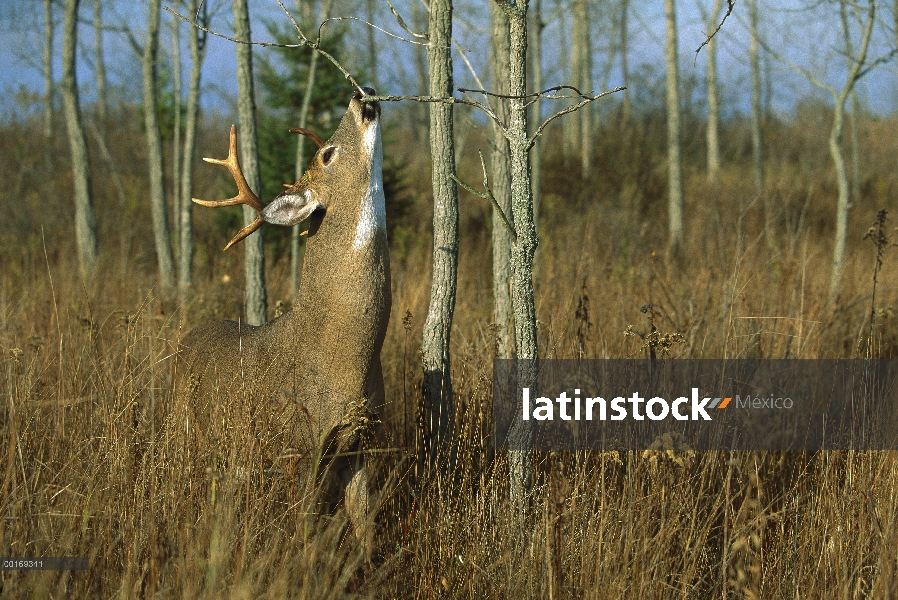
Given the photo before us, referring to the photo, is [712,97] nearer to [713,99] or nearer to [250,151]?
[713,99]

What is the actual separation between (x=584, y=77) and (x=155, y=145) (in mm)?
12084

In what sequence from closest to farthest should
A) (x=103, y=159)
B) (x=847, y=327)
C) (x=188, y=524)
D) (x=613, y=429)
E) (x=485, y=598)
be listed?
(x=188, y=524), (x=485, y=598), (x=613, y=429), (x=847, y=327), (x=103, y=159)

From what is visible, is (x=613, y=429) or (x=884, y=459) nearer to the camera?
(x=884, y=459)

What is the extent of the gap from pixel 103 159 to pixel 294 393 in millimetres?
16784

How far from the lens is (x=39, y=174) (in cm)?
1477

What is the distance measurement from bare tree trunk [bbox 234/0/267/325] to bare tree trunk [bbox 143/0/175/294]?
6.17 feet

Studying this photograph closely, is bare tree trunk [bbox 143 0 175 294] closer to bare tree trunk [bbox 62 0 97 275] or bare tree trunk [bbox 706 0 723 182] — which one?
bare tree trunk [bbox 62 0 97 275]

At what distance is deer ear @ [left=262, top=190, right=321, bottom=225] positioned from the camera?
297cm

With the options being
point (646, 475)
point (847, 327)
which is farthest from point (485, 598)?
point (847, 327)

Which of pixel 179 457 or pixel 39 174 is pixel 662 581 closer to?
pixel 179 457

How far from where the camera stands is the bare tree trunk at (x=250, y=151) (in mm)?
5211

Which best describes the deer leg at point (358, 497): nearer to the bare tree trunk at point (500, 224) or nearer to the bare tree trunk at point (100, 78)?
the bare tree trunk at point (500, 224)
